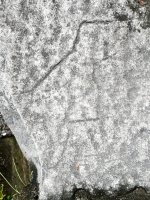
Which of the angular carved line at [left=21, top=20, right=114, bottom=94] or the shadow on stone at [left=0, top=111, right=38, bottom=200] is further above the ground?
the angular carved line at [left=21, top=20, right=114, bottom=94]

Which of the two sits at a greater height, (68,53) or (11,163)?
(68,53)

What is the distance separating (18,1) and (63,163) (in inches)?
28.2

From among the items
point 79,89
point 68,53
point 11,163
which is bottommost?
point 11,163

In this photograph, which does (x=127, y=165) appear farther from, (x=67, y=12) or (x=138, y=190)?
(x=67, y=12)

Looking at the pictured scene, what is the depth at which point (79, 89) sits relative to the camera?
1.30 m

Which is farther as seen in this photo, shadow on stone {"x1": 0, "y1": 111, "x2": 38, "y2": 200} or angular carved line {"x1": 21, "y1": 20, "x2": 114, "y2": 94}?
shadow on stone {"x1": 0, "y1": 111, "x2": 38, "y2": 200}

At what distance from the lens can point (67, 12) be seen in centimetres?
117

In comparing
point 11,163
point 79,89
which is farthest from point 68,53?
point 11,163

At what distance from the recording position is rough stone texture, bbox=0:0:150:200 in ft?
3.85

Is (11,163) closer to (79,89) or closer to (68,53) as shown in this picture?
(79,89)

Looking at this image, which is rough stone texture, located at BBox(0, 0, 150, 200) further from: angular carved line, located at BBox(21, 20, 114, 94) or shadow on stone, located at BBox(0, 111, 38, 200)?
shadow on stone, located at BBox(0, 111, 38, 200)

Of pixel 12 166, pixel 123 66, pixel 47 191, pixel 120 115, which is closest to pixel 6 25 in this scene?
pixel 123 66

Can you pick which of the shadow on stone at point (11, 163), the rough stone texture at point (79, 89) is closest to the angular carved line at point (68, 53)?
the rough stone texture at point (79, 89)

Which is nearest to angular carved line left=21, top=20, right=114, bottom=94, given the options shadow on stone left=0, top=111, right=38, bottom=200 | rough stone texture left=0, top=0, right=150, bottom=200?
rough stone texture left=0, top=0, right=150, bottom=200
